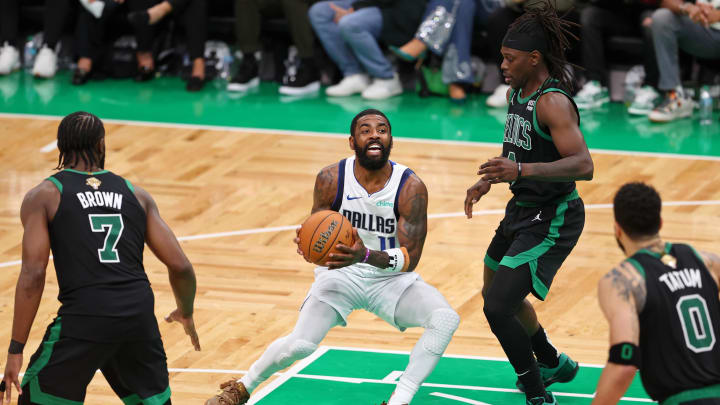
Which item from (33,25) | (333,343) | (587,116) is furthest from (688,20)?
(33,25)

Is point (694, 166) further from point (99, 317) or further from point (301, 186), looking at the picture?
point (99, 317)

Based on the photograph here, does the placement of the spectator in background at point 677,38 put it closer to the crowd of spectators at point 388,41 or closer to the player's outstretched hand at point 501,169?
the crowd of spectators at point 388,41

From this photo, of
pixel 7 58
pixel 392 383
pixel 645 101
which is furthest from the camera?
pixel 7 58

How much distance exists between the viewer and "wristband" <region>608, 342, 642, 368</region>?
405 centimetres

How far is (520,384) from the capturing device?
6.37 m

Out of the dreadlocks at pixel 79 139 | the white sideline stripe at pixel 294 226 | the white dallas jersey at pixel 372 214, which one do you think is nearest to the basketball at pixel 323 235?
the white dallas jersey at pixel 372 214

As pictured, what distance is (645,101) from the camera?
12344 mm

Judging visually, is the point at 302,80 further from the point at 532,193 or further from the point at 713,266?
the point at 713,266

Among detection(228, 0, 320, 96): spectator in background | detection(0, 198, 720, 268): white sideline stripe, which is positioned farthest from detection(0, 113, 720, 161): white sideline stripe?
detection(228, 0, 320, 96): spectator in background

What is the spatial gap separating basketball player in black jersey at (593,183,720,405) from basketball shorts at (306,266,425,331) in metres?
1.90

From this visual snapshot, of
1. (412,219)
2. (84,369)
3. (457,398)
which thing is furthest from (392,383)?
(84,369)

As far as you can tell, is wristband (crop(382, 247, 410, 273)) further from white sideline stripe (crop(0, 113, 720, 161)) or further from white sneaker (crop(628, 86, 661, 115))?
white sneaker (crop(628, 86, 661, 115))

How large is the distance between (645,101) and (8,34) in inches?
298

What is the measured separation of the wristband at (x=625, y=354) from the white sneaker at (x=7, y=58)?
38.2ft
